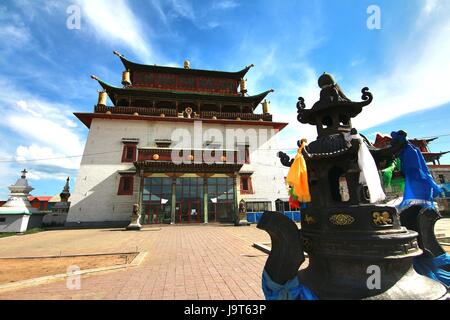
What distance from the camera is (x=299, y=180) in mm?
2650

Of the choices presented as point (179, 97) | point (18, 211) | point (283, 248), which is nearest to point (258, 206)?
point (179, 97)

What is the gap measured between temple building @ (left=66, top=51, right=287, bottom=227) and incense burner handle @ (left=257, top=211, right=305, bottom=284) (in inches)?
690

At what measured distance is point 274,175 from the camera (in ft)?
77.6

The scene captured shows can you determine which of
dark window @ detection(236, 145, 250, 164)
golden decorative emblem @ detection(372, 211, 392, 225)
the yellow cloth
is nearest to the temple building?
dark window @ detection(236, 145, 250, 164)

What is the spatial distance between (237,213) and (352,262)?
57.9 feet

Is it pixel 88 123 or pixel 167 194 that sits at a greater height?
pixel 88 123

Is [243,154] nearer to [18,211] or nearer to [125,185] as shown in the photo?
[125,185]

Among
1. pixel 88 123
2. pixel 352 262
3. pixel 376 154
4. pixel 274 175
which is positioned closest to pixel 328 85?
pixel 376 154

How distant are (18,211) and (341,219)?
22.5 meters

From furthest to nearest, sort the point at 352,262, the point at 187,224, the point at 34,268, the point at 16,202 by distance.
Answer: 1. the point at 187,224
2. the point at 16,202
3. the point at 34,268
4. the point at 352,262

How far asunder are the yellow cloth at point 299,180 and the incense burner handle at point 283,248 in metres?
0.42

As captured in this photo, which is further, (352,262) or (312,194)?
(312,194)

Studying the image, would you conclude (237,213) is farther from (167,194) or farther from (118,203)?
(118,203)

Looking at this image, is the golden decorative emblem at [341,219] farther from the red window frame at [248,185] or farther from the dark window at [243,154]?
the dark window at [243,154]
